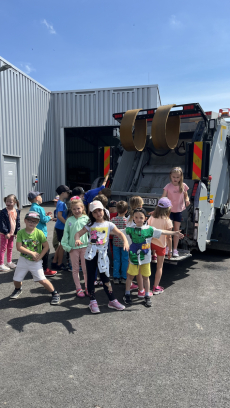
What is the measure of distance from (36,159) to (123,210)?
35.3 ft

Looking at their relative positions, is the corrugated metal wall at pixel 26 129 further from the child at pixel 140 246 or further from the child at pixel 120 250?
the child at pixel 140 246

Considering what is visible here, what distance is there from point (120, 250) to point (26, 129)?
10.5 metres

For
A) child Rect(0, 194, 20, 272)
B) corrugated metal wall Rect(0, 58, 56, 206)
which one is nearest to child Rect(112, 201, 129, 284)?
child Rect(0, 194, 20, 272)

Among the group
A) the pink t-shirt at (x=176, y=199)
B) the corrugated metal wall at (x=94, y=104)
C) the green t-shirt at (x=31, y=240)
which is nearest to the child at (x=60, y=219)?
the green t-shirt at (x=31, y=240)

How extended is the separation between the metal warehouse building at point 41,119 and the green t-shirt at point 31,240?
841cm

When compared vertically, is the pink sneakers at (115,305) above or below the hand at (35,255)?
below

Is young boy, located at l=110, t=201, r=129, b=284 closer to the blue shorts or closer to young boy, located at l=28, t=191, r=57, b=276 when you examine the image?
the blue shorts

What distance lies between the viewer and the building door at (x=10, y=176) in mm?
12164

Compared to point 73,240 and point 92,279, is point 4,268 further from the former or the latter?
point 92,279

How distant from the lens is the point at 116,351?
292 centimetres

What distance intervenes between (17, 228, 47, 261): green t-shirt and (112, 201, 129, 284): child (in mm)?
1194

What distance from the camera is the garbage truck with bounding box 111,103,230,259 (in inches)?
204

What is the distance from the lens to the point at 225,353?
2.89 metres

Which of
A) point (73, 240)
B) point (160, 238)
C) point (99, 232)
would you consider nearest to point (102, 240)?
point (99, 232)
